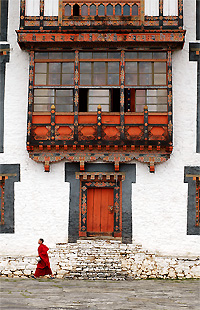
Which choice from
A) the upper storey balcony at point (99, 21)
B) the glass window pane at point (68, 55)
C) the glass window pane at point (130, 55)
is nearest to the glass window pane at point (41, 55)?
the upper storey balcony at point (99, 21)

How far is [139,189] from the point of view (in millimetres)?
15789

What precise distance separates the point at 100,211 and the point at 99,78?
4392mm

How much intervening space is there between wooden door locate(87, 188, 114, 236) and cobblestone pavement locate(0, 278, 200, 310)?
1963 mm

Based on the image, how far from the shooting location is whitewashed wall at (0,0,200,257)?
15.6 metres

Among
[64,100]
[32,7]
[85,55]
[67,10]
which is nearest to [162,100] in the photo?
[85,55]

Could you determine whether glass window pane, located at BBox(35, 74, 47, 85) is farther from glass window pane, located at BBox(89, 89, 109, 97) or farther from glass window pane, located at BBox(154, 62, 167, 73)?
glass window pane, located at BBox(154, 62, 167, 73)

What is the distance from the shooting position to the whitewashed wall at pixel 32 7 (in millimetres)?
15852

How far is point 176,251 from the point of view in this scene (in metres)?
15.6

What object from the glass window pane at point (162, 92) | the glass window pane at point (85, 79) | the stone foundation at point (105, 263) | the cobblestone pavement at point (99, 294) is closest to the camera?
the cobblestone pavement at point (99, 294)

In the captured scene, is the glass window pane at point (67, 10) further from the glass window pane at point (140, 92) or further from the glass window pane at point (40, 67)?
the glass window pane at point (140, 92)

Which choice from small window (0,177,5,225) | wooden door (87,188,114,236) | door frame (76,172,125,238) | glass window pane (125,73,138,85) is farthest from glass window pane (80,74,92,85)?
small window (0,177,5,225)

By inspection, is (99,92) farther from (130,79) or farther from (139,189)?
(139,189)

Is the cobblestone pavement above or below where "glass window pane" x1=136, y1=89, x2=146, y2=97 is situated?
below

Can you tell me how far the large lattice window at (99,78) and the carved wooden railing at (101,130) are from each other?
0.44 meters
